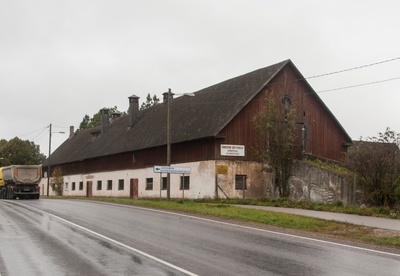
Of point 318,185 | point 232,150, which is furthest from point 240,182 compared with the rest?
point 318,185

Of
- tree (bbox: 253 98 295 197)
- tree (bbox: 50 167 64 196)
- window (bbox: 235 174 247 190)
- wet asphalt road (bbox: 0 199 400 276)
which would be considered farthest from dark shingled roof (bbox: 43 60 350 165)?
wet asphalt road (bbox: 0 199 400 276)

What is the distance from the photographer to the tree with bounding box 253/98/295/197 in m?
33.1

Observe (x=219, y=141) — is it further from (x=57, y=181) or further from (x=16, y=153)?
(x=16, y=153)

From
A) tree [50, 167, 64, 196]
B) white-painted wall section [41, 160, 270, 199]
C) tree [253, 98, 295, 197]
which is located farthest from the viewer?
tree [50, 167, 64, 196]

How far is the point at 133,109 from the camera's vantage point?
5334 centimetres

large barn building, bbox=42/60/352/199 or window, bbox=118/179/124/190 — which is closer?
large barn building, bbox=42/60/352/199

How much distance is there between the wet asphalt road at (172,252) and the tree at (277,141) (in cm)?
1685

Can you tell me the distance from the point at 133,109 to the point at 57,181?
15.6 metres

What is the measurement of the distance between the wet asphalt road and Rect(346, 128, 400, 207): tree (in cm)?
889

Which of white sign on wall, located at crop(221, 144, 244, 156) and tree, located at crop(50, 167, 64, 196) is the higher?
white sign on wall, located at crop(221, 144, 244, 156)

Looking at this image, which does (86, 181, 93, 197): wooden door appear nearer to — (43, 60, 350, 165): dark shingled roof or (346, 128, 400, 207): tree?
(43, 60, 350, 165): dark shingled roof

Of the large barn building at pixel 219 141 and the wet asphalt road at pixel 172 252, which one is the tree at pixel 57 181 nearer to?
the large barn building at pixel 219 141

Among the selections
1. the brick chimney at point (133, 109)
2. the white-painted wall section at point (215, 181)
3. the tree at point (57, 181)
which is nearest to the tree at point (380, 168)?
the white-painted wall section at point (215, 181)

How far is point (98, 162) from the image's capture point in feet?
171
